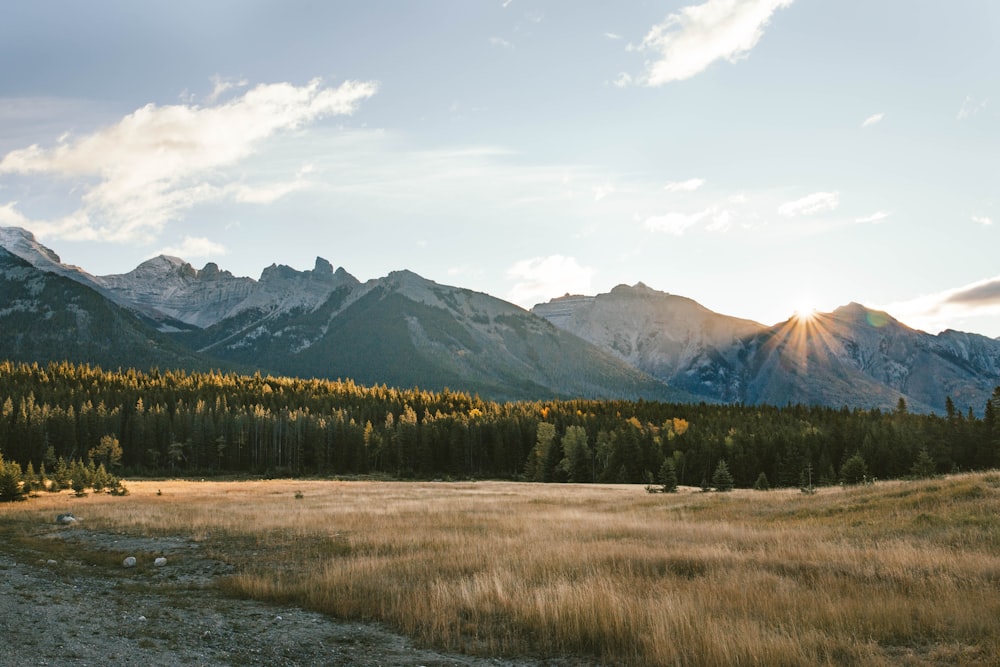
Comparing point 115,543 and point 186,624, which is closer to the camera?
point 186,624

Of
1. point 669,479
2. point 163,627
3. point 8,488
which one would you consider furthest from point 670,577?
point 8,488

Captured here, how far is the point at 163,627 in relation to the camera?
1427cm

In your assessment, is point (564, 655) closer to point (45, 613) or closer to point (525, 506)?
point (45, 613)

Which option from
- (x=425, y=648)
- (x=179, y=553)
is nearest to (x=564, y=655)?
(x=425, y=648)

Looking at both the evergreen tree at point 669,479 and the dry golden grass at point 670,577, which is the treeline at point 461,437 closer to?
the evergreen tree at point 669,479

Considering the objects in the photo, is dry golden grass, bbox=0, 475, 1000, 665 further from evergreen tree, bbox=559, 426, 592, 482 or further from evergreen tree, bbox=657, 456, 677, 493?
evergreen tree, bbox=559, 426, 592, 482

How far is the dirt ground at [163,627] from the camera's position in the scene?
39.5 ft

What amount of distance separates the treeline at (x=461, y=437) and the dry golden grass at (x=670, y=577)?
75488 millimetres

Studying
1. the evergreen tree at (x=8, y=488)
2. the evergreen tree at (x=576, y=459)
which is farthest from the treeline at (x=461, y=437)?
the evergreen tree at (x=8, y=488)

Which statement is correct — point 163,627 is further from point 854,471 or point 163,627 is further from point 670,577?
point 854,471

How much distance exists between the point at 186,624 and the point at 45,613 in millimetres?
3409

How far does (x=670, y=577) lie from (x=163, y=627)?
38.8 feet

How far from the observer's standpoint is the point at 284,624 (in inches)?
583

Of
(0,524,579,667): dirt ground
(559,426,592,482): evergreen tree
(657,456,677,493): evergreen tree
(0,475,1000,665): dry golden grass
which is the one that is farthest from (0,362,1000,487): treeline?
(0,524,579,667): dirt ground
